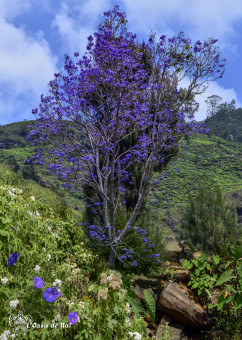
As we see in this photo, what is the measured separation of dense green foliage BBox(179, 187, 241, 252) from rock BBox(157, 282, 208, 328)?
186 centimetres

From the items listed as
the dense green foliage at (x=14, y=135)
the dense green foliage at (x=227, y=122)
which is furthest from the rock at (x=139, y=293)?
the dense green foliage at (x=227, y=122)

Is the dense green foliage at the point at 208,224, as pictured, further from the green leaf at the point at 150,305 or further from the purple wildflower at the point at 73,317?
the purple wildflower at the point at 73,317

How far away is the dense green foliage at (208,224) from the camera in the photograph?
671 cm

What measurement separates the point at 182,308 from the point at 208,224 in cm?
276

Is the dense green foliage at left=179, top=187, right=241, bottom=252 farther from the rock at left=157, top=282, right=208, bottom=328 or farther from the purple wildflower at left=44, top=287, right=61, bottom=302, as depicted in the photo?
the purple wildflower at left=44, top=287, right=61, bottom=302

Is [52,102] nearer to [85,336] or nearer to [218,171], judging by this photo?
[85,336]

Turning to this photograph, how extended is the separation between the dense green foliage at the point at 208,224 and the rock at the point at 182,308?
6.11ft

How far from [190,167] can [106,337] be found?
4178 cm

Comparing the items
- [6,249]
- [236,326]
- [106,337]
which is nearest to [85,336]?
[106,337]

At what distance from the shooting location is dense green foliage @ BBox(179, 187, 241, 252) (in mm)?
6715

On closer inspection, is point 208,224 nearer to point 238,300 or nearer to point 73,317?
point 238,300

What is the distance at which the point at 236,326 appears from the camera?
4328 millimetres

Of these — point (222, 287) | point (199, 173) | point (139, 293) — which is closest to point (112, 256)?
point (139, 293)

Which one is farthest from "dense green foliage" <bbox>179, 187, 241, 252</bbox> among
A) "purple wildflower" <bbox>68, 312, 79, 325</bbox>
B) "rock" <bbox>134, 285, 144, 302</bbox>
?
"purple wildflower" <bbox>68, 312, 79, 325</bbox>
